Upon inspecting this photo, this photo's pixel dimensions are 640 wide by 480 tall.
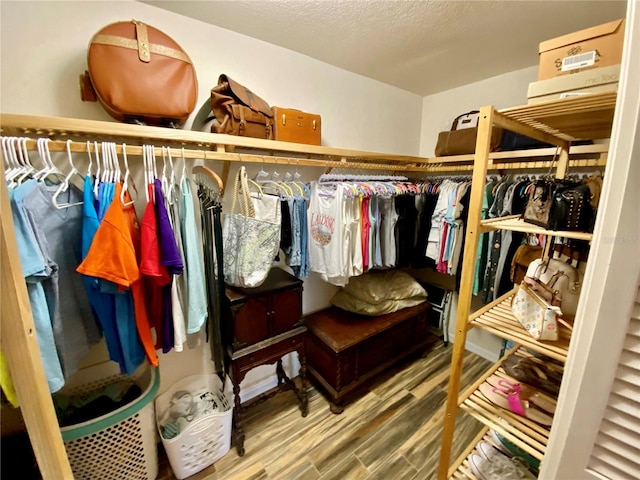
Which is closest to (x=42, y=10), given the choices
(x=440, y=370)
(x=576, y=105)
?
(x=576, y=105)

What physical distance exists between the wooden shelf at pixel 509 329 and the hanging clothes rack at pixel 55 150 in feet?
2.42

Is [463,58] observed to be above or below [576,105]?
above

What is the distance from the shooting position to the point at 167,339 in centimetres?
121

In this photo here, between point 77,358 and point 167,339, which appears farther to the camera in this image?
point 167,339

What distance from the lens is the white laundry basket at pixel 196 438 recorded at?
1342mm

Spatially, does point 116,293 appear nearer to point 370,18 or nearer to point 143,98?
point 143,98

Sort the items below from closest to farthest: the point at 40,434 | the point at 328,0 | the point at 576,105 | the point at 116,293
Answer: the point at 40,434
the point at 576,105
the point at 116,293
the point at 328,0

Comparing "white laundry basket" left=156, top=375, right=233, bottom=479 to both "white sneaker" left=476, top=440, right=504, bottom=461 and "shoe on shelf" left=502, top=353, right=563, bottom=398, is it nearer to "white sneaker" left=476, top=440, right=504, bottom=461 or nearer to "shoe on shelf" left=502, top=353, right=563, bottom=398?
"white sneaker" left=476, top=440, right=504, bottom=461

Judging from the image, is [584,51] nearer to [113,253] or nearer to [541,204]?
[541,204]

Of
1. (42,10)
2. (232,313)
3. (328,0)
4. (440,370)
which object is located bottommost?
(440,370)

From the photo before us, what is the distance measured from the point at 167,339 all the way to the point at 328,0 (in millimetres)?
1845

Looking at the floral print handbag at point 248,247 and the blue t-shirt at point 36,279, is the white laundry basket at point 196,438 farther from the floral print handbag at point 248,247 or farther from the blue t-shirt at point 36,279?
the floral print handbag at point 248,247

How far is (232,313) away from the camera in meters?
1.38

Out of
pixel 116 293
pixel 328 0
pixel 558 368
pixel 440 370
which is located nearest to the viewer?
pixel 116 293
